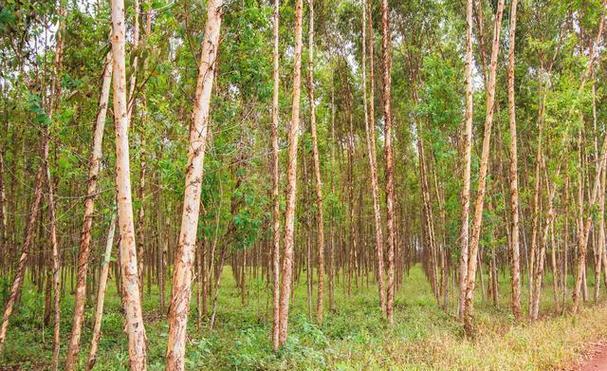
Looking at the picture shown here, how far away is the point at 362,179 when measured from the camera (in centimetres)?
2748

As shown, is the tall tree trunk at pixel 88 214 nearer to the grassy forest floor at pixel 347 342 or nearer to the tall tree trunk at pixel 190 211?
the grassy forest floor at pixel 347 342

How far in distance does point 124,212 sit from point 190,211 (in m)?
0.70

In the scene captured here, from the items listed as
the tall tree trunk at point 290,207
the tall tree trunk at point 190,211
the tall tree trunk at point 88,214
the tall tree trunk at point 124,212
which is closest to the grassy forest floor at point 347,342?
the tall tree trunk at point 290,207

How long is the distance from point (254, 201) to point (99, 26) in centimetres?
519

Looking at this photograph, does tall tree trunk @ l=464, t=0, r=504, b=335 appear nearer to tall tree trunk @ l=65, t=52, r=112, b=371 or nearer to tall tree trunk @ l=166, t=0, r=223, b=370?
tall tree trunk @ l=166, t=0, r=223, b=370

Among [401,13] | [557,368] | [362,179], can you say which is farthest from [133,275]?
[362,179]

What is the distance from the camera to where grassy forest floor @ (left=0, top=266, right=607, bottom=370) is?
26.1ft

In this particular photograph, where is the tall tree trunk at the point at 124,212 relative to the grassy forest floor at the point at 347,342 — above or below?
above

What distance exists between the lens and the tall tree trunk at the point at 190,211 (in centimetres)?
475

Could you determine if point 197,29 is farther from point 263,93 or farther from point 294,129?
point 294,129

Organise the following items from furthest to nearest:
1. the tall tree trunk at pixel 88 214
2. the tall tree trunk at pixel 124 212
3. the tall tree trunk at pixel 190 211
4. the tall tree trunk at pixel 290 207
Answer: the tall tree trunk at pixel 290 207, the tall tree trunk at pixel 88 214, the tall tree trunk at pixel 190 211, the tall tree trunk at pixel 124 212

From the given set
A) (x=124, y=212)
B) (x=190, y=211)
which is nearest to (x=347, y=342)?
(x=190, y=211)

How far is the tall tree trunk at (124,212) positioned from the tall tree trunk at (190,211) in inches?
13.5

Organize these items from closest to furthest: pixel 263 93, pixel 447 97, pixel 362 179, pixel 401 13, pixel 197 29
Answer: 1. pixel 263 93
2. pixel 197 29
3. pixel 447 97
4. pixel 401 13
5. pixel 362 179
